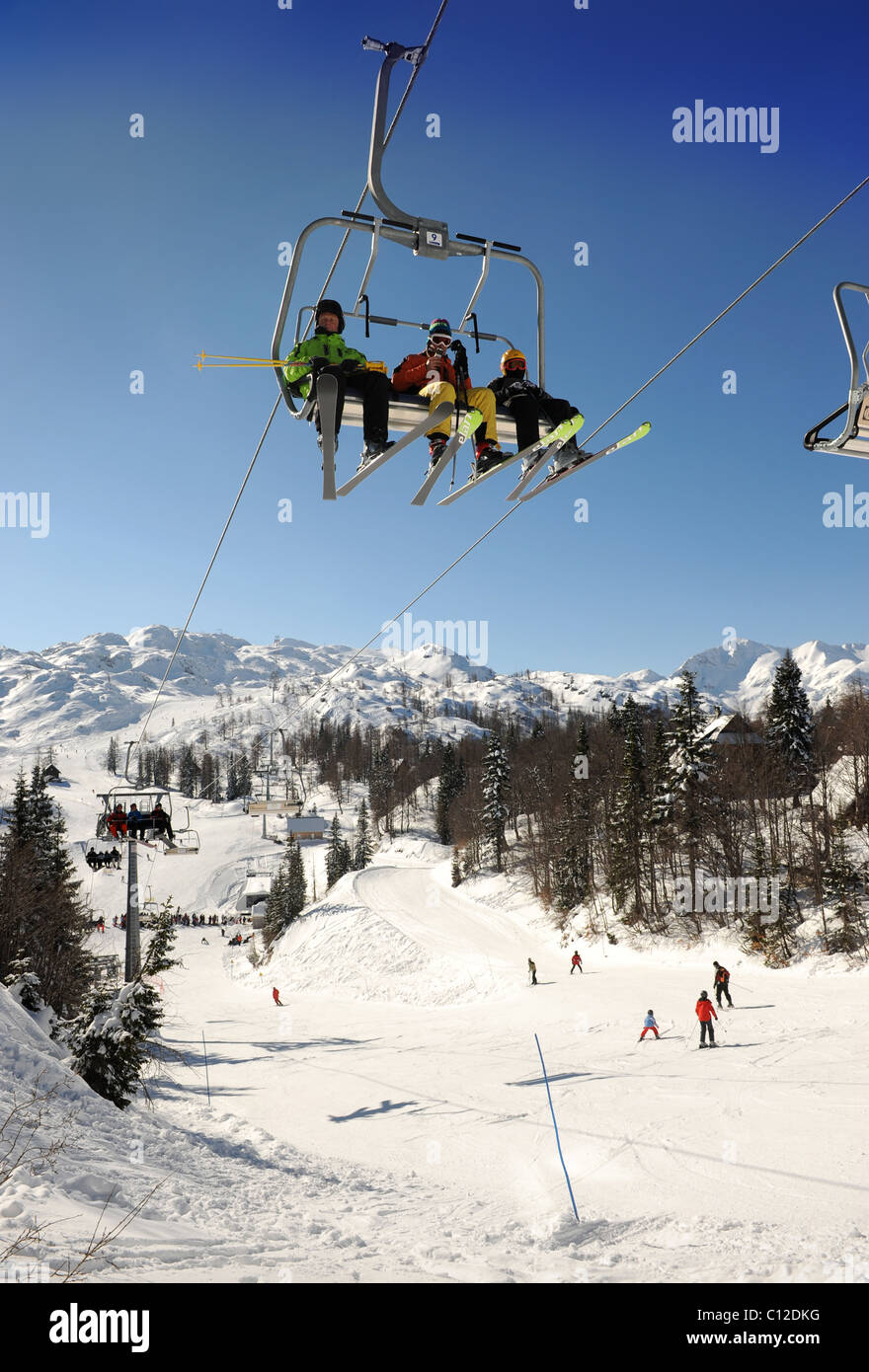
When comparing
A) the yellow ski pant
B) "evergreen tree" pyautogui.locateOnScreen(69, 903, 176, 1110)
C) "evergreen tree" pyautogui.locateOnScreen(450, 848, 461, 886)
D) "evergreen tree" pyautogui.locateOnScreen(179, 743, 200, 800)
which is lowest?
"evergreen tree" pyautogui.locateOnScreen(450, 848, 461, 886)

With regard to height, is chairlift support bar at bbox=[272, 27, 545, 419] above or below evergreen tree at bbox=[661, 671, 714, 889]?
above

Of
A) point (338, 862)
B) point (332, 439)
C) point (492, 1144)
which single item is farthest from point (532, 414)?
point (338, 862)

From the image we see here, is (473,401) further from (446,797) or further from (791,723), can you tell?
(446,797)

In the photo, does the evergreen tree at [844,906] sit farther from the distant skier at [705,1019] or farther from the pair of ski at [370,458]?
the pair of ski at [370,458]

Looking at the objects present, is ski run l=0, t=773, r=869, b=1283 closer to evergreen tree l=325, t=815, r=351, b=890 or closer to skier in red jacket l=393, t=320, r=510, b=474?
skier in red jacket l=393, t=320, r=510, b=474

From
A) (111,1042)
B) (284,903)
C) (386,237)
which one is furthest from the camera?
(284,903)

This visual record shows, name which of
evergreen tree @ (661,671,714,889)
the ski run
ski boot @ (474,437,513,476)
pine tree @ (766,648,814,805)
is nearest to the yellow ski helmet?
ski boot @ (474,437,513,476)
